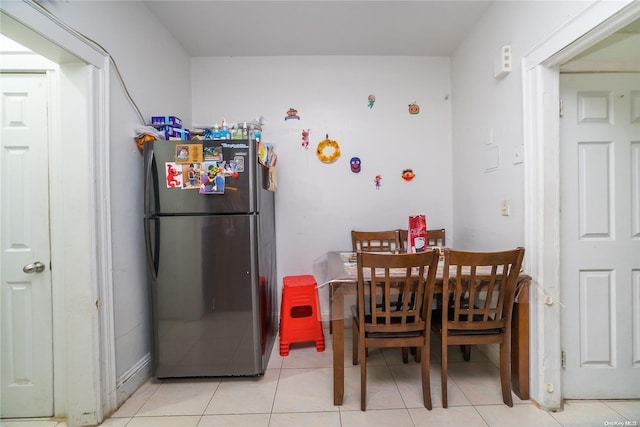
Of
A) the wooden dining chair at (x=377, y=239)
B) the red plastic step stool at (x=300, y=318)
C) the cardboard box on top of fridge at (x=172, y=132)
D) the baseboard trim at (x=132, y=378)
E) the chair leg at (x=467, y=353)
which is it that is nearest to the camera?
the baseboard trim at (x=132, y=378)

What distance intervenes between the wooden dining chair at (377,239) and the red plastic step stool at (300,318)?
2.04ft

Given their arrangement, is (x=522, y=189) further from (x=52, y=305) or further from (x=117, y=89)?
(x=52, y=305)

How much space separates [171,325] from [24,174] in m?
1.26

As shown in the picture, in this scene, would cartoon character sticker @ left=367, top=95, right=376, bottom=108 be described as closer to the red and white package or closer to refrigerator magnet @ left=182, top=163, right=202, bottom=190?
the red and white package

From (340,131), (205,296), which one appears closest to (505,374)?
(205,296)

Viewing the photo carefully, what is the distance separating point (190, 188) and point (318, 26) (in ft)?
5.71

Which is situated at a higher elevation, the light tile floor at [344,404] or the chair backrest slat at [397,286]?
the chair backrest slat at [397,286]

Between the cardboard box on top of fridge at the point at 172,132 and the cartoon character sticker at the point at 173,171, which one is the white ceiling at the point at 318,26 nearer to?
the cardboard box on top of fridge at the point at 172,132

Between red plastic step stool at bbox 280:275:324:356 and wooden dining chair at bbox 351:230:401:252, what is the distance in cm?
62

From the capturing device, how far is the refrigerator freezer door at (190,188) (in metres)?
1.84

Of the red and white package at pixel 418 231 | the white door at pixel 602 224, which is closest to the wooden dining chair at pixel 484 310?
the red and white package at pixel 418 231

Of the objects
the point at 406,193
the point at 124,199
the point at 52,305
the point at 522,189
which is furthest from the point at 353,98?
the point at 52,305

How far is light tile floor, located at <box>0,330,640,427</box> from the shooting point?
1.56m

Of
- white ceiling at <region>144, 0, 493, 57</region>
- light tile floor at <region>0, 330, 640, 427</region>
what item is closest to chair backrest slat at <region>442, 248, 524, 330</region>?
light tile floor at <region>0, 330, 640, 427</region>
